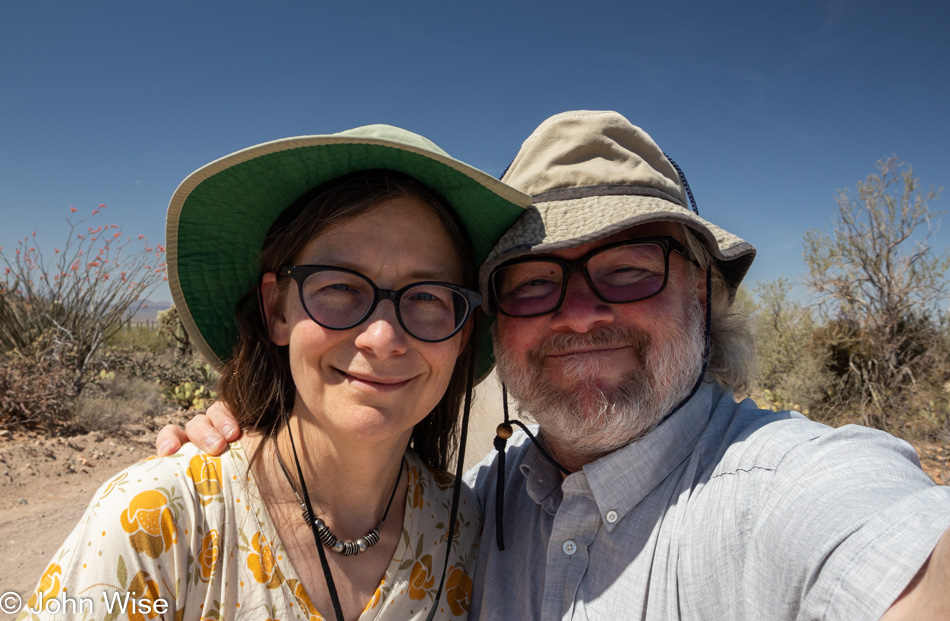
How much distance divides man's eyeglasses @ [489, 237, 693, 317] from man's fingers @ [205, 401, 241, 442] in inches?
37.9

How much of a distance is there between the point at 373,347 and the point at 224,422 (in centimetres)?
63

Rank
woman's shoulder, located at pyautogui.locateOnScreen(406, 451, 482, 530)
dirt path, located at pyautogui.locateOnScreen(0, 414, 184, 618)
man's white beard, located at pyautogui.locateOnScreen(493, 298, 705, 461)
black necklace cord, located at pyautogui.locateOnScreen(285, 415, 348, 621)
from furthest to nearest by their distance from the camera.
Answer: dirt path, located at pyautogui.locateOnScreen(0, 414, 184, 618), woman's shoulder, located at pyautogui.locateOnScreen(406, 451, 482, 530), man's white beard, located at pyautogui.locateOnScreen(493, 298, 705, 461), black necklace cord, located at pyautogui.locateOnScreen(285, 415, 348, 621)

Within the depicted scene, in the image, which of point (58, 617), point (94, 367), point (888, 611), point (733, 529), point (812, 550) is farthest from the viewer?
point (94, 367)

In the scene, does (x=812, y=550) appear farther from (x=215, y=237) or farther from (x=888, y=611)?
(x=215, y=237)

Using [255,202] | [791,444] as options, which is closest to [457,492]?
[791,444]

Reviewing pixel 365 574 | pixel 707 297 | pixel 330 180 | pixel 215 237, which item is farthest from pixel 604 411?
pixel 215 237

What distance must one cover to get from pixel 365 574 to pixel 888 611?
4.30 feet

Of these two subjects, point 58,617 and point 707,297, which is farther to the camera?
point 707,297

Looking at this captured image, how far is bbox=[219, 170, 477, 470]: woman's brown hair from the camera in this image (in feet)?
5.58

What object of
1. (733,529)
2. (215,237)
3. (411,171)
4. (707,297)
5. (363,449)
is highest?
(411,171)

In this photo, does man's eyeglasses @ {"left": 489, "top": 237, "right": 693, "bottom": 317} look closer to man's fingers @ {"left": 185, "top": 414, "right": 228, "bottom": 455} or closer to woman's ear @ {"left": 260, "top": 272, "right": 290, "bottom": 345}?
woman's ear @ {"left": 260, "top": 272, "right": 290, "bottom": 345}

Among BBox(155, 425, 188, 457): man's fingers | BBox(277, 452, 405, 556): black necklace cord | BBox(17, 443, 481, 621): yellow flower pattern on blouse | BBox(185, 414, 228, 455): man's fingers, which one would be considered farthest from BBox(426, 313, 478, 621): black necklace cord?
BBox(155, 425, 188, 457): man's fingers

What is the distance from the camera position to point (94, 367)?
8.71 meters

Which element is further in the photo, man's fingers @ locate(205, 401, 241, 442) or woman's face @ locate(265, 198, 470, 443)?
man's fingers @ locate(205, 401, 241, 442)
